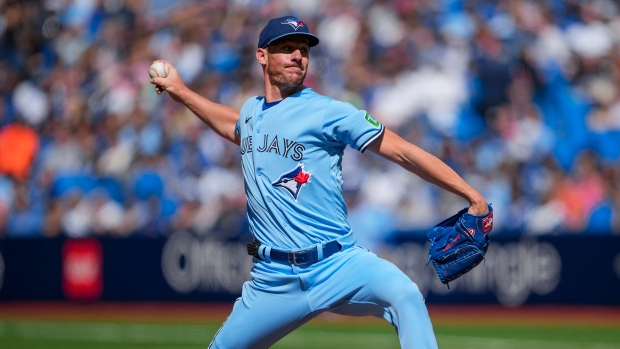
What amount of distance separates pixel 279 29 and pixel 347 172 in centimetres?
916

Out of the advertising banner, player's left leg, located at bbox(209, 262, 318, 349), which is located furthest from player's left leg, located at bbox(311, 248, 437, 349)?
the advertising banner

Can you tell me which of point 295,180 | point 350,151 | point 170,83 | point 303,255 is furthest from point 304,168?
point 350,151

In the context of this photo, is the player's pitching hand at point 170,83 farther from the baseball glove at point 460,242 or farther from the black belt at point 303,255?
the baseball glove at point 460,242

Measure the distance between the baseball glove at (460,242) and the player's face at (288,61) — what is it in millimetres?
1165

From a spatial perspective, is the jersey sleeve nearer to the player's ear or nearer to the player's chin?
the player's chin

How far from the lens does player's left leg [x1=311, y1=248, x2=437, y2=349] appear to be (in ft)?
16.9

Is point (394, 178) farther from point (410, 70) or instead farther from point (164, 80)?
point (164, 80)

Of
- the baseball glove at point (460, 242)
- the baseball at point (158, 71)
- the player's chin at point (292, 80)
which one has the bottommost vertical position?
the baseball glove at point (460, 242)

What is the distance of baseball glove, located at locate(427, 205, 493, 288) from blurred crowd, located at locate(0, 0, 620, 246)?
854 cm

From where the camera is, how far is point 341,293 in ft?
17.7

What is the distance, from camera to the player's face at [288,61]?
5668 millimetres

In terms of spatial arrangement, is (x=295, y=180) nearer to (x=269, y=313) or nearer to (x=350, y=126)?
(x=350, y=126)

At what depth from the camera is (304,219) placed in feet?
18.0

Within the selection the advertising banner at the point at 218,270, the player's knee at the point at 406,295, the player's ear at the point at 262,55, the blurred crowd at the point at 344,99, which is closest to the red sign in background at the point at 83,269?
the advertising banner at the point at 218,270
